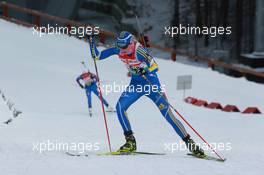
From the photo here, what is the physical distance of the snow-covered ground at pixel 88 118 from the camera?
6945 millimetres

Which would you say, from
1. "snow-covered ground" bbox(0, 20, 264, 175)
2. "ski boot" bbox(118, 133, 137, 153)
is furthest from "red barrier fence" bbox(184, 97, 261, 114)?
"ski boot" bbox(118, 133, 137, 153)

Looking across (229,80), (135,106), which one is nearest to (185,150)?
(135,106)

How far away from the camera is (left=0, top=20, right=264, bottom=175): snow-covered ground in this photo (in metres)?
6.95

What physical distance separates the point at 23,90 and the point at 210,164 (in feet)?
28.1

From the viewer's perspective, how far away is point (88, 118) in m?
12.0

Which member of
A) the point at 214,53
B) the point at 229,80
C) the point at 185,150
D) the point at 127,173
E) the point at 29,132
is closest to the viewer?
the point at 127,173

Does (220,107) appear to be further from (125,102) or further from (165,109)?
(125,102)

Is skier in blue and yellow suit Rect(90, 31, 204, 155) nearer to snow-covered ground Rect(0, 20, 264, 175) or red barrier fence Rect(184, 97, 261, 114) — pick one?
snow-covered ground Rect(0, 20, 264, 175)

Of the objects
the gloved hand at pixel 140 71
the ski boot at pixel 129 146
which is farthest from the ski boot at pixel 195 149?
the gloved hand at pixel 140 71

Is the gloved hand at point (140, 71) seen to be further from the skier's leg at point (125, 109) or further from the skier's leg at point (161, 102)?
the skier's leg at point (125, 109)

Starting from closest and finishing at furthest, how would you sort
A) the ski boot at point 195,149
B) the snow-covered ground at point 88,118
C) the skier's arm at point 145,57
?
the snow-covered ground at point 88,118 → the ski boot at point 195,149 → the skier's arm at point 145,57

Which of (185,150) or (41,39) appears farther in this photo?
(41,39)

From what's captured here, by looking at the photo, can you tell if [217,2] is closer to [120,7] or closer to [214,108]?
[120,7]

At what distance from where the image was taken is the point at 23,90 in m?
14.8
